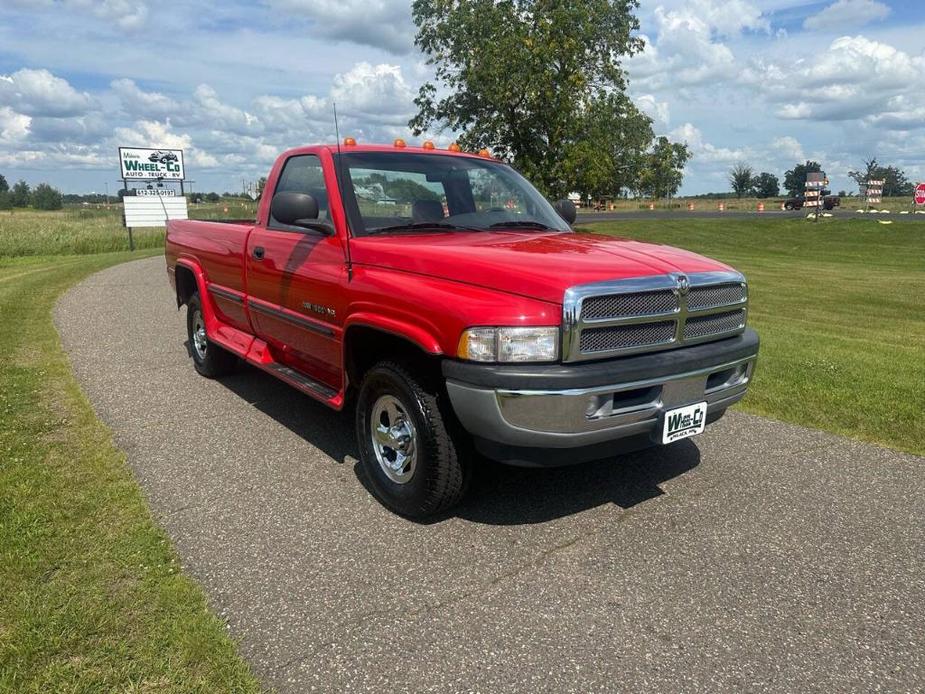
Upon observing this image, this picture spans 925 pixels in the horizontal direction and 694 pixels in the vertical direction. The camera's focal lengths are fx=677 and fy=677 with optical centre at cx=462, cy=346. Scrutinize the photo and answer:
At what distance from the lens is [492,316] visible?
2.99m

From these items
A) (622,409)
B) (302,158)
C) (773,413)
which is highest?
(302,158)

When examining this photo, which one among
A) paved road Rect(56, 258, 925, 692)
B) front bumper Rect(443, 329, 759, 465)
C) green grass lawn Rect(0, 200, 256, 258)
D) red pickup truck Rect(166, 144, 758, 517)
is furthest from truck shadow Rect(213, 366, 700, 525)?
green grass lawn Rect(0, 200, 256, 258)

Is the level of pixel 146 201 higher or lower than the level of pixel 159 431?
higher

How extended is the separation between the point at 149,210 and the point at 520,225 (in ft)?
95.9

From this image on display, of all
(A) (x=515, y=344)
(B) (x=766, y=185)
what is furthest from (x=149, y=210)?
(B) (x=766, y=185)

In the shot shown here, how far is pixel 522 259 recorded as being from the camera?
3.27 m

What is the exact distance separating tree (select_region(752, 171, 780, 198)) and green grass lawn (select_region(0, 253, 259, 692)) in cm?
11457

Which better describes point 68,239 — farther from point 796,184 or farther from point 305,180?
point 796,184

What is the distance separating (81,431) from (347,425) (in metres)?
1.87

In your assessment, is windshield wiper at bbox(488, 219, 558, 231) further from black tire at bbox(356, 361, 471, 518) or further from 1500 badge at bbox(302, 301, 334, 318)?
black tire at bbox(356, 361, 471, 518)

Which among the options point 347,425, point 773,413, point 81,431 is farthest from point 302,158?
point 773,413

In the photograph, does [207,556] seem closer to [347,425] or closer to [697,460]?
[347,425]

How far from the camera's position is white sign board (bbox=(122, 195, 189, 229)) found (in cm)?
2862

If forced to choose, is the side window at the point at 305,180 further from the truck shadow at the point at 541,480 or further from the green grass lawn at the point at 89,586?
the green grass lawn at the point at 89,586
